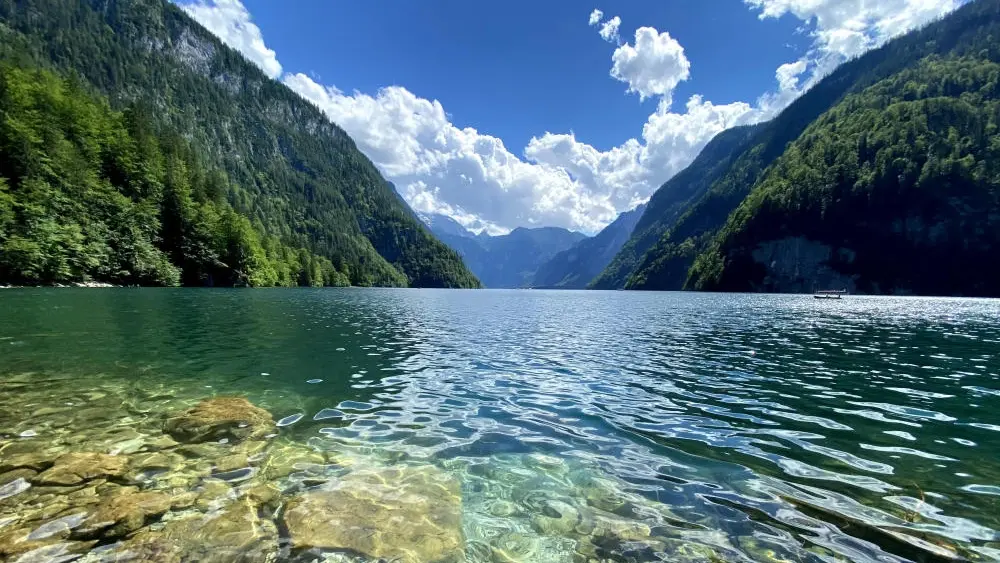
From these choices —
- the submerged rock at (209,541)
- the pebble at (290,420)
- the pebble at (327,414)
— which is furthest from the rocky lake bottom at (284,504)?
the pebble at (327,414)

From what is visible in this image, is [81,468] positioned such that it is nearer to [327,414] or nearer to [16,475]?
[16,475]

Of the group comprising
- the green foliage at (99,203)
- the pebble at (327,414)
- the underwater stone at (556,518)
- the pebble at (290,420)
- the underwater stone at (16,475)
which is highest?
the green foliage at (99,203)

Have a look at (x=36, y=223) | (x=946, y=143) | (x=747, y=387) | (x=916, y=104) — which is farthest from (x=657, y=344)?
(x=916, y=104)

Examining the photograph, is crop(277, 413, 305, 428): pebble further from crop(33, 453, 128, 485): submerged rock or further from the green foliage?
the green foliage

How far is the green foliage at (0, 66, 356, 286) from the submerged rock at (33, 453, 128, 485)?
252 ft

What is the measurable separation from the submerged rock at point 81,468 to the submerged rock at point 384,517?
12.6 feet

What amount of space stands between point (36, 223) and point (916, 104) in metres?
286

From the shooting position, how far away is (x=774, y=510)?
298 inches

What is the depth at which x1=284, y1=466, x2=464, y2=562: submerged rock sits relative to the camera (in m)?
6.33

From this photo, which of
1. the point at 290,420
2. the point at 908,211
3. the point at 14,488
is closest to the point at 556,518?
the point at 290,420

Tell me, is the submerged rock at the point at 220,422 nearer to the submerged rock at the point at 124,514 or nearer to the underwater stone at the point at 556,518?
the submerged rock at the point at 124,514

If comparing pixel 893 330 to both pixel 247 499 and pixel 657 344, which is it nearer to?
pixel 657 344

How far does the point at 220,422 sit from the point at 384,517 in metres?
6.64

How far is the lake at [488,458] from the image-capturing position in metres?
6.48
